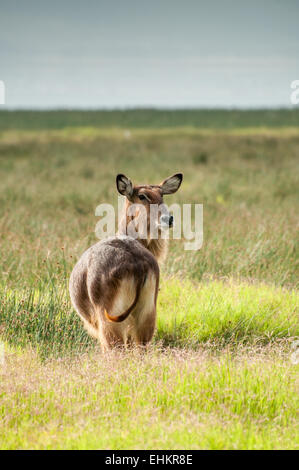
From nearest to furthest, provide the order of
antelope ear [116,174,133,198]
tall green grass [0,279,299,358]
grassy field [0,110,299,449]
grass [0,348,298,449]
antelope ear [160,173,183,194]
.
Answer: grass [0,348,298,449], grassy field [0,110,299,449], antelope ear [116,174,133,198], antelope ear [160,173,183,194], tall green grass [0,279,299,358]

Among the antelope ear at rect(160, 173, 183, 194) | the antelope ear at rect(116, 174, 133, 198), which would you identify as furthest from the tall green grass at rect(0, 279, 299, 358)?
the antelope ear at rect(116, 174, 133, 198)

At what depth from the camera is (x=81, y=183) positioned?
17172 millimetres

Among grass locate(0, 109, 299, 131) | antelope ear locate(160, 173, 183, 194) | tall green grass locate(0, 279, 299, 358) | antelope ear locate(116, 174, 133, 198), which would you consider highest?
grass locate(0, 109, 299, 131)

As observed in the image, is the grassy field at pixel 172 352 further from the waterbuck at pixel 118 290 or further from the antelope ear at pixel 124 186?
the antelope ear at pixel 124 186

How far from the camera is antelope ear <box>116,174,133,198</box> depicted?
16.9 ft

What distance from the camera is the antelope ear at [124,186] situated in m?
5.15

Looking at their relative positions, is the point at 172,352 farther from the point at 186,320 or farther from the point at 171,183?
the point at 171,183

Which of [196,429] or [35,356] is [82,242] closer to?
[35,356]

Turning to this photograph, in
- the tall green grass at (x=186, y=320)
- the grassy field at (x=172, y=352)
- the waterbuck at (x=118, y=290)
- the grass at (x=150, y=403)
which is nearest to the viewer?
the grass at (x=150, y=403)

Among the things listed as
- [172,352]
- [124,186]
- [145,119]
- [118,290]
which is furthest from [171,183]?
[145,119]

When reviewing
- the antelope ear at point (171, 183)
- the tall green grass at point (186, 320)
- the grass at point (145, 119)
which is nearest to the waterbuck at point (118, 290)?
the antelope ear at point (171, 183)

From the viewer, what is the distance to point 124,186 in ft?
17.1

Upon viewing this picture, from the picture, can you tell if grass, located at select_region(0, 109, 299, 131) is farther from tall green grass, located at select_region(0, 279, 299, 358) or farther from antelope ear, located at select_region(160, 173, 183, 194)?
antelope ear, located at select_region(160, 173, 183, 194)
